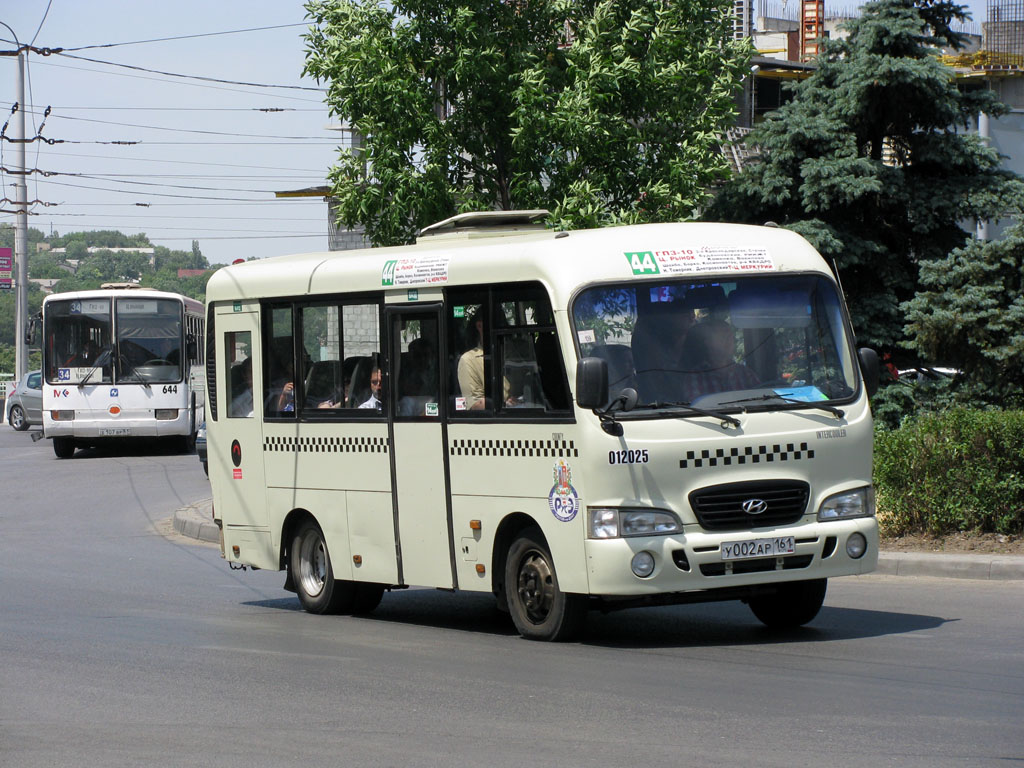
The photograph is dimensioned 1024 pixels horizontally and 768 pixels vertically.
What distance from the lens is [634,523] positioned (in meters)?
9.48

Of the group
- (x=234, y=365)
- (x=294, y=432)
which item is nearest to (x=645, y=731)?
(x=294, y=432)

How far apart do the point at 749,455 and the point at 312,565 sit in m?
4.26

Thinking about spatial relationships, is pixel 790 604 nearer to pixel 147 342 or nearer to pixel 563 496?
pixel 563 496

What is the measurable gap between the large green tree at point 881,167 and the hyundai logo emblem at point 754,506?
10.4 metres

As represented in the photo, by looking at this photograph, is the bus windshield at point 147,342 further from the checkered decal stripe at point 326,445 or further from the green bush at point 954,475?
the green bush at point 954,475

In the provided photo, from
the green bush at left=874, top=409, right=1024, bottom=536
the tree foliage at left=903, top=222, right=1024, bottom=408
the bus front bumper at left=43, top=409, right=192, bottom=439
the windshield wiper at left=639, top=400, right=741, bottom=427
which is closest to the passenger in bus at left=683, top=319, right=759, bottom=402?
the windshield wiper at left=639, top=400, right=741, bottom=427

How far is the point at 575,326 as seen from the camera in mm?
9773

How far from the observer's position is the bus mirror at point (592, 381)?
9.30 metres

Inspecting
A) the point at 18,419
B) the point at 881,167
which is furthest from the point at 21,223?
the point at 881,167

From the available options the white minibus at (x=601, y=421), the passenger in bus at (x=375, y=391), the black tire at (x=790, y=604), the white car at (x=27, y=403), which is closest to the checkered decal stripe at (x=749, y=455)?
the white minibus at (x=601, y=421)

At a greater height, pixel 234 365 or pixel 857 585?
pixel 234 365

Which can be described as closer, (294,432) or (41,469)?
(294,432)

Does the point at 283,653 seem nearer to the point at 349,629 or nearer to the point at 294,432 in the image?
the point at 349,629

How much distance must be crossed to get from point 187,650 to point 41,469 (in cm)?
2076
